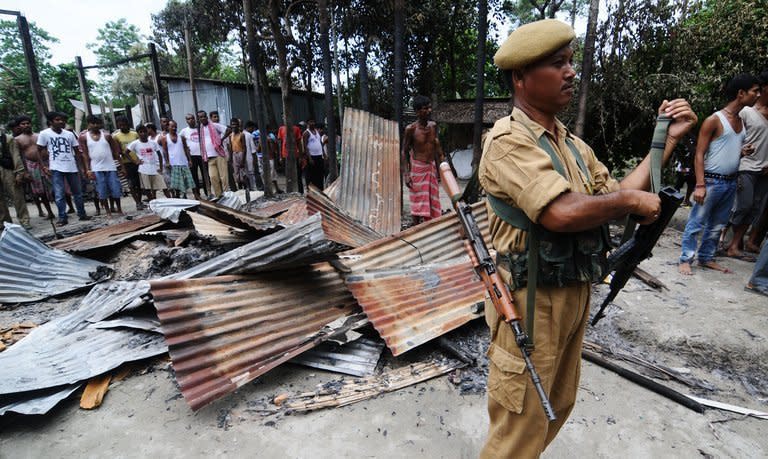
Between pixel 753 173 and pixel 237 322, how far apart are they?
5.05m

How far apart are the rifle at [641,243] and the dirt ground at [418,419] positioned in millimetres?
1053

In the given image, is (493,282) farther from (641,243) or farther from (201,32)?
(201,32)

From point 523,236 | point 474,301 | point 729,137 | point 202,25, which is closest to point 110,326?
point 474,301

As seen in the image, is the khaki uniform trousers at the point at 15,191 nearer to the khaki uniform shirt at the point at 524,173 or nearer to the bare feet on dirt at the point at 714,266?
the khaki uniform shirt at the point at 524,173

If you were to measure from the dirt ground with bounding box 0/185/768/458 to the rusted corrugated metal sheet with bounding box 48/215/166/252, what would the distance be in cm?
228

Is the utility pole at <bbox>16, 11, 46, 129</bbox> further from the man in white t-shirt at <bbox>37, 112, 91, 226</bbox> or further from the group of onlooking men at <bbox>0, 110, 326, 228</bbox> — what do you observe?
the man in white t-shirt at <bbox>37, 112, 91, 226</bbox>

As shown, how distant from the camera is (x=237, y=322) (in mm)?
2551

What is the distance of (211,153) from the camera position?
25.8 ft

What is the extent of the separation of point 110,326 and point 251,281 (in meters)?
1.06

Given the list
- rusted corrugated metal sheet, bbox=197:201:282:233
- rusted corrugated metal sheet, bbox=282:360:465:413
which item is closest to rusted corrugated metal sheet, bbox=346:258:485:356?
rusted corrugated metal sheet, bbox=282:360:465:413

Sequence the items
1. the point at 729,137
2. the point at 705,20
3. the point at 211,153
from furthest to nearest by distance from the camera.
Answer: the point at 211,153, the point at 705,20, the point at 729,137

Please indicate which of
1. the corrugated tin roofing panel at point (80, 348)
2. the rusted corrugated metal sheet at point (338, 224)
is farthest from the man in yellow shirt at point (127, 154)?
the rusted corrugated metal sheet at point (338, 224)

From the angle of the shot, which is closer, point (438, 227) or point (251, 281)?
point (251, 281)

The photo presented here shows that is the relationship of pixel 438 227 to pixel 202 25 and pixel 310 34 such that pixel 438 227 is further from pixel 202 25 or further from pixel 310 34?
pixel 202 25
